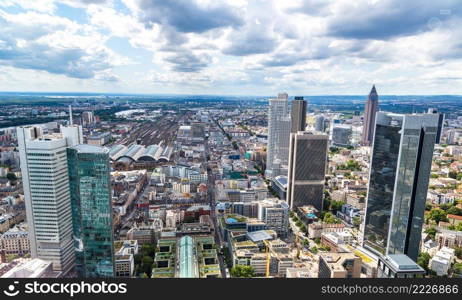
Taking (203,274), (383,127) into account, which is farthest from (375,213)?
(203,274)

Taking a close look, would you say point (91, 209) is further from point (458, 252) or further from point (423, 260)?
point (458, 252)

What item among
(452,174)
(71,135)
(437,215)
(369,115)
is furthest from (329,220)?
(369,115)

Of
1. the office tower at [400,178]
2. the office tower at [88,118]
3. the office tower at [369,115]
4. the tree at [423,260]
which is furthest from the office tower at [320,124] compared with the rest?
the office tower at [88,118]

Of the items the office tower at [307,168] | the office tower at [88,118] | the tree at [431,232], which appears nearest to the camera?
the tree at [431,232]

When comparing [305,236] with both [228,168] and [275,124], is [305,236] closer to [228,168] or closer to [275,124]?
[228,168]

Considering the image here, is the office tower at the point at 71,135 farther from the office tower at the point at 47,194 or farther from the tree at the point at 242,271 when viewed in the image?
the tree at the point at 242,271

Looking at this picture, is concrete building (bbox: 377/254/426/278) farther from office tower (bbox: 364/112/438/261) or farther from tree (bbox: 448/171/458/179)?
tree (bbox: 448/171/458/179)

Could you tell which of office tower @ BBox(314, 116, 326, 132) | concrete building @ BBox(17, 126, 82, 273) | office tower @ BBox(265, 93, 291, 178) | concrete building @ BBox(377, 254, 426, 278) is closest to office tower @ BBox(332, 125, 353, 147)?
office tower @ BBox(314, 116, 326, 132)
